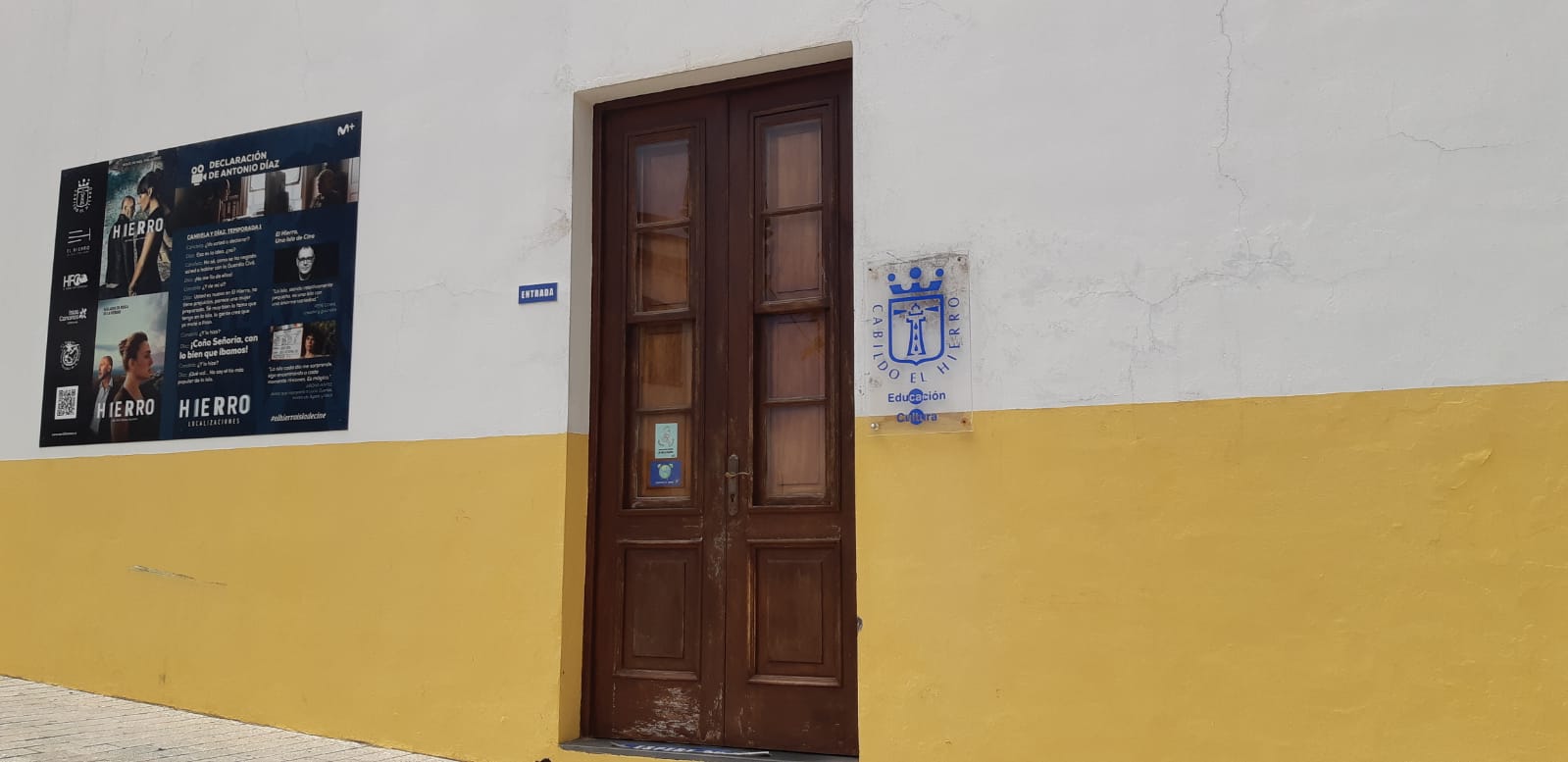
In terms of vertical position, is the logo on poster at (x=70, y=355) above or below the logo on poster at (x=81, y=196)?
below

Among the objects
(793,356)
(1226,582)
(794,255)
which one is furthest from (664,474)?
(1226,582)

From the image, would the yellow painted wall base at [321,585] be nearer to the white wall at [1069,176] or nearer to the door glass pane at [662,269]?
the white wall at [1069,176]

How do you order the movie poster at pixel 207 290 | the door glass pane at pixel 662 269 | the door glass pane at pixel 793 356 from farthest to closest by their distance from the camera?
the movie poster at pixel 207 290, the door glass pane at pixel 662 269, the door glass pane at pixel 793 356

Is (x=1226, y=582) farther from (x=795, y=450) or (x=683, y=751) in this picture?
(x=683, y=751)

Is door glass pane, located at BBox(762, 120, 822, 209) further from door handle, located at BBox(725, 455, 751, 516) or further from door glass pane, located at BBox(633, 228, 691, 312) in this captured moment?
door handle, located at BBox(725, 455, 751, 516)

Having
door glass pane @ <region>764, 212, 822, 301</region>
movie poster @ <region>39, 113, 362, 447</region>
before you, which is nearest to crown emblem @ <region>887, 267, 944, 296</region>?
door glass pane @ <region>764, 212, 822, 301</region>

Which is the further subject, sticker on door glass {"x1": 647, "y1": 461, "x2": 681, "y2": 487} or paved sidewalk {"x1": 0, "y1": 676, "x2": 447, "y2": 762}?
sticker on door glass {"x1": 647, "y1": 461, "x2": 681, "y2": 487}

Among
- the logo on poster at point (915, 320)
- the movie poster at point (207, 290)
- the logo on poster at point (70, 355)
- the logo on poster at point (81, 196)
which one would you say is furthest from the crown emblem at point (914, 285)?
the logo on poster at point (81, 196)

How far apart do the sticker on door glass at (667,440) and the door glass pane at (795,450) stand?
16.3 inches

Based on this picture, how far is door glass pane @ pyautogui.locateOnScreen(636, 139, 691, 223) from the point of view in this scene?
5.38 metres

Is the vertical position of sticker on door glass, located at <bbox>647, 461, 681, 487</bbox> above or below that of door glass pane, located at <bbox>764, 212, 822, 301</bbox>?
below

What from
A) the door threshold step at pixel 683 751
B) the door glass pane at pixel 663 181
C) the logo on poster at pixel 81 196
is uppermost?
the logo on poster at pixel 81 196

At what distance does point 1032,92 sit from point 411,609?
339 cm

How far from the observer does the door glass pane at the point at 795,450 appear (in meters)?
4.95
